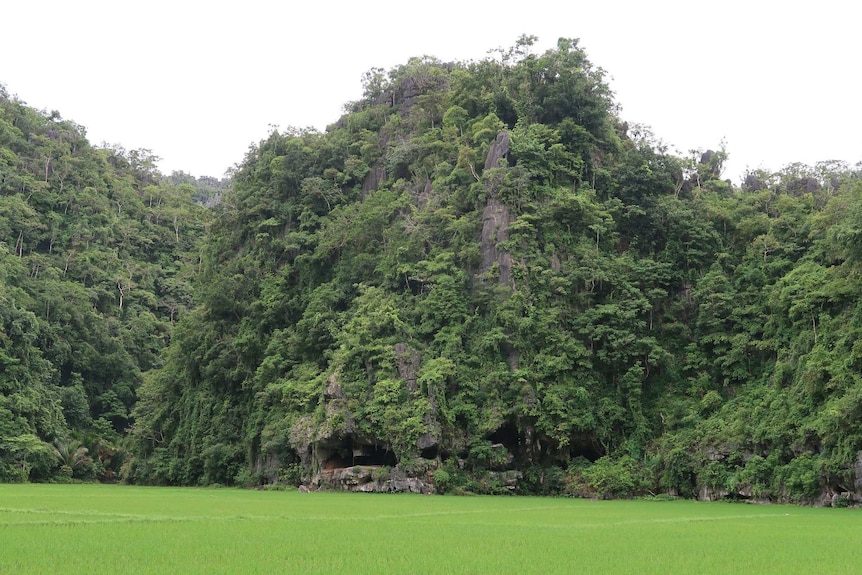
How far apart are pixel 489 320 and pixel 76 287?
3282 cm

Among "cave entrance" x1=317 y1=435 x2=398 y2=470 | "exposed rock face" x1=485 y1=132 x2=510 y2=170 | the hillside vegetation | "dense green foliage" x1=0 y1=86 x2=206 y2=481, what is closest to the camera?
the hillside vegetation

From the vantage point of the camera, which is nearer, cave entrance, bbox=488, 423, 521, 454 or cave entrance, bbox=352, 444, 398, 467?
cave entrance, bbox=488, 423, 521, 454

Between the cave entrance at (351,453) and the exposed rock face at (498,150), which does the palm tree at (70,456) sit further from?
the exposed rock face at (498,150)

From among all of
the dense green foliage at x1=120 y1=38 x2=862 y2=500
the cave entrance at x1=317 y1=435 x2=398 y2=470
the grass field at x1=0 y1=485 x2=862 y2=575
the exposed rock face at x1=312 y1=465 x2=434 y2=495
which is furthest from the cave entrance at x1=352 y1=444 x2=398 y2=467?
the grass field at x1=0 y1=485 x2=862 y2=575

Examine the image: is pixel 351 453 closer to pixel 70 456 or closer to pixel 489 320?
pixel 489 320

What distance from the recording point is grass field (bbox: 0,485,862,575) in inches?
450

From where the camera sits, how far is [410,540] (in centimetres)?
1432

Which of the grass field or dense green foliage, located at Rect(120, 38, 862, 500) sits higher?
dense green foliage, located at Rect(120, 38, 862, 500)

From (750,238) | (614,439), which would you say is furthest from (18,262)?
(750,238)

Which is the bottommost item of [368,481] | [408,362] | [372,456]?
[368,481]

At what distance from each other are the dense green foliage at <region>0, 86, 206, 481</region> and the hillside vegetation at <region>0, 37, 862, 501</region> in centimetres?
32

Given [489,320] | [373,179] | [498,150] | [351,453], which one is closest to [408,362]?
[489,320]

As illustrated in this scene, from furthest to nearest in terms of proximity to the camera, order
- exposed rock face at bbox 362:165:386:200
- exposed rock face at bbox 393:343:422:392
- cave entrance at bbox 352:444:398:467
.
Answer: exposed rock face at bbox 362:165:386:200, cave entrance at bbox 352:444:398:467, exposed rock face at bbox 393:343:422:392

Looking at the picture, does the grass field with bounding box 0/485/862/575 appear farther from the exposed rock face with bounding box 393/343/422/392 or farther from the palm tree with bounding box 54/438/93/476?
the palm tree with bounding box 54/438/93/476
